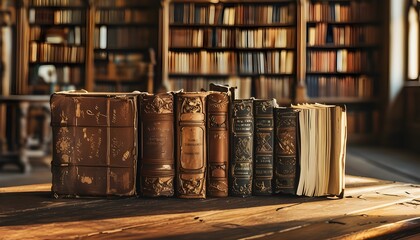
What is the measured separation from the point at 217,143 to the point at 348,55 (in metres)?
6.50

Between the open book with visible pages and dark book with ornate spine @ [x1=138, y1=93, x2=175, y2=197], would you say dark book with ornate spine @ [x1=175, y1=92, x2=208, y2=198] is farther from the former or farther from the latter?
the open book with visible pages

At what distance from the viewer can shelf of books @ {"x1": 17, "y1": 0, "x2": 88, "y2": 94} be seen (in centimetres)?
781

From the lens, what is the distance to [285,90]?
777cm

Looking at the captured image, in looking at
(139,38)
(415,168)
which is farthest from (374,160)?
(139,38)

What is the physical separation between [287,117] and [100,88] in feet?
21.5

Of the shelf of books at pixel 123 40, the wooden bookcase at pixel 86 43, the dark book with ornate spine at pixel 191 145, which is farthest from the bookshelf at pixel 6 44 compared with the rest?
the dark book with ornate spine at pixel 191 145

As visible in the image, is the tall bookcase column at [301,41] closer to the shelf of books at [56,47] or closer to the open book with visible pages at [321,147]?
the shelf of books at [56,47]

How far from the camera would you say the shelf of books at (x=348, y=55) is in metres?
7.70

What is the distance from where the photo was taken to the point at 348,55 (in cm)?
770

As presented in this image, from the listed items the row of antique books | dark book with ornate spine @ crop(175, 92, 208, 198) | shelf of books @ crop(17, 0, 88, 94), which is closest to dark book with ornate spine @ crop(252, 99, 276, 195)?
the row of antique books

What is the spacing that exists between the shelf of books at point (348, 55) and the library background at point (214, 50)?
0.04 feet

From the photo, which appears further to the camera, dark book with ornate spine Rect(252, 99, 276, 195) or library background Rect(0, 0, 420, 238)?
library background Rect(0, 0, 420, 238)

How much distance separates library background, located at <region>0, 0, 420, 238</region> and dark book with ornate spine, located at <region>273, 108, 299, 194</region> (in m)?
6.08

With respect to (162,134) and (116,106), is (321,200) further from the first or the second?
(116,106)
